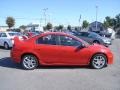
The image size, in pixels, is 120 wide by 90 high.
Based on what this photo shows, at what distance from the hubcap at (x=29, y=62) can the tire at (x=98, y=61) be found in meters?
2.34

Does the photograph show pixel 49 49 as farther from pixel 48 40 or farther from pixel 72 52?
pixel 72 52

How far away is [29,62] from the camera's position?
10688 mm

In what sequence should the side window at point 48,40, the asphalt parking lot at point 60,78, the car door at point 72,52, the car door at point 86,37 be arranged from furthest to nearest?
the car door at point 86,37 → the side window at point 48,40 → the car door at point 72,52 → the asphalt parking lot at point 60,78

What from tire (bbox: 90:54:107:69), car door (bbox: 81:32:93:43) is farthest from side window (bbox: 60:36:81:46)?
car door (bbox: 81:32:93:43)

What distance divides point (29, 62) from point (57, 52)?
47.2 inches

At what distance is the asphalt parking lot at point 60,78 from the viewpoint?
7.79 metres

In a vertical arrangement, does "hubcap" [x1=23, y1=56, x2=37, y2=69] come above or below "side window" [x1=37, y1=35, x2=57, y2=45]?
below

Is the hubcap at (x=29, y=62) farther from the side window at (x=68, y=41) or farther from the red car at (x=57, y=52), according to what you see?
the side window at (x=68, y=41)

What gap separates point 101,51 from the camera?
1080 cm

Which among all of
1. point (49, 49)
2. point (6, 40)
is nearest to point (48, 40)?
point (49, 49)

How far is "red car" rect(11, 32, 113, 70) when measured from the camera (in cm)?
1064

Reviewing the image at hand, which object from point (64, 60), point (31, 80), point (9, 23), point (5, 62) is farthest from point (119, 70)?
point (9, 23)

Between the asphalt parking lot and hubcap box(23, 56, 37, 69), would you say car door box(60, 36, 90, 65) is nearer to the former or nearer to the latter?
the asphalt parking lot

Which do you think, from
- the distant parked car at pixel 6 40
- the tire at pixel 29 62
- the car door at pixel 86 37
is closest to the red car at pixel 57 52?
the tire at pixel 29 62
